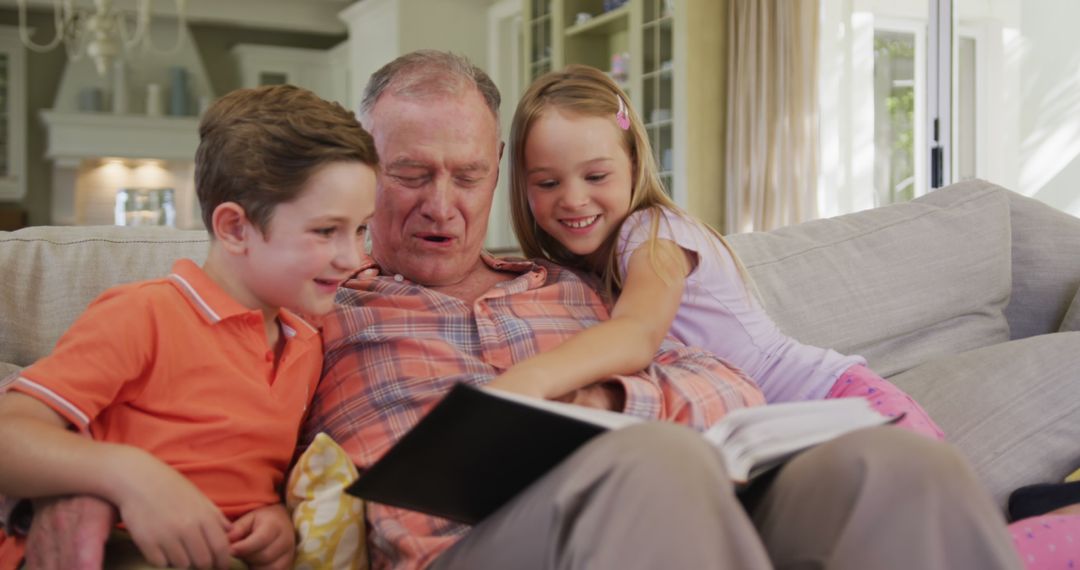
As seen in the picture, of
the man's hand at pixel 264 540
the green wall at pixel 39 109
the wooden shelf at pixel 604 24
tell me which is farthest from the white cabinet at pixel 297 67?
the man's hand at pixel 264 540

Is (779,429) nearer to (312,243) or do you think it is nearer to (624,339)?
(624,339)

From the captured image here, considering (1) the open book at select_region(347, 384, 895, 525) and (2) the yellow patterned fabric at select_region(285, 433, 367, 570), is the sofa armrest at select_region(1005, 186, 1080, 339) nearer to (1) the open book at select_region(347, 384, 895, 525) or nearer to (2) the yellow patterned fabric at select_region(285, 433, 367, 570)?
(1) the open book at select_region(347, 384, 895, 525)

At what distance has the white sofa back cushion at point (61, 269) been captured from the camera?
1.43 metres

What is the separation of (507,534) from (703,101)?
480cm

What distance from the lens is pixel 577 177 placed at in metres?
1.59

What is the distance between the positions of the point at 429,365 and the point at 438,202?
10.1 inches

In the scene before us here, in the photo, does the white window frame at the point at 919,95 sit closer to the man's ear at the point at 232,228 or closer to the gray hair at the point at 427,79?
the gray hair at the point at 427,79

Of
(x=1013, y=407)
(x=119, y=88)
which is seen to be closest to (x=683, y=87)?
(x=1013, y=407)

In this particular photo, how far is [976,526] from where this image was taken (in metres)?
0.86

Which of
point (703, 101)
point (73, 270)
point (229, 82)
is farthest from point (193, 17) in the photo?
point (73, 270)

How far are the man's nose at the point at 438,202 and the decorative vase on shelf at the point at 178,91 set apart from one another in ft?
25.4

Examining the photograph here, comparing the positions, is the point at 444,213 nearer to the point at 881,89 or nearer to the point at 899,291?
the point at 899,291

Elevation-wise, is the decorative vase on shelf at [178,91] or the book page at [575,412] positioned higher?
the decorative vase on shelf at [178,91]

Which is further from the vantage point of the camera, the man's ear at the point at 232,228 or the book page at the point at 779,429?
the man's ear at the point at 232,228
